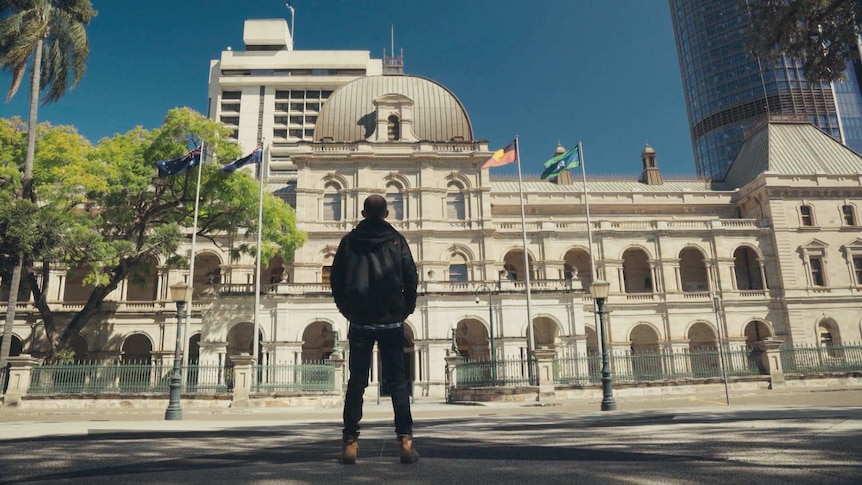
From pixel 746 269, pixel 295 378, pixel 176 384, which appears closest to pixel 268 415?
pixel 176 384

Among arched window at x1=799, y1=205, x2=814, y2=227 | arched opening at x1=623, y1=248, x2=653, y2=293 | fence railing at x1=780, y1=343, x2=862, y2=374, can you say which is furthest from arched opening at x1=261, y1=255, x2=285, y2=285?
arched window at x1=799, y1=205, x2=814, y2=227

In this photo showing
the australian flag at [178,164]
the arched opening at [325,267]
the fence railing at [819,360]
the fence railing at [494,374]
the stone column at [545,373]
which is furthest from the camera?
the arched opening at [325,267]

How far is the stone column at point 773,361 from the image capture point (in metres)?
23.3

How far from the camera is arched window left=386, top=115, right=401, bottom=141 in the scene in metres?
39.7

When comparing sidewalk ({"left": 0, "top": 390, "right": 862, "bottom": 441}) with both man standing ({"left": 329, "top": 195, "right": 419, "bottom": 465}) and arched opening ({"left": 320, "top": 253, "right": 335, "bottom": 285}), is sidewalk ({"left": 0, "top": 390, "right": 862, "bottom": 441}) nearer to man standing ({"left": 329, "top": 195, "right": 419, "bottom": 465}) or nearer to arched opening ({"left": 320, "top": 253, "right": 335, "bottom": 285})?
man standing ({"left": 329, "top": 195, "right": 419, "bottom": 465})

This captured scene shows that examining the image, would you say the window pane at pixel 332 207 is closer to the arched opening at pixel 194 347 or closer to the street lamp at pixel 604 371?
the arched opening at pixel 194 347

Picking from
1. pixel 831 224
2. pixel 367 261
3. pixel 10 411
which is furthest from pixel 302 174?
pixel 831 224

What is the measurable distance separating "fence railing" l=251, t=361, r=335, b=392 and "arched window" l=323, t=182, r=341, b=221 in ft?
53.2

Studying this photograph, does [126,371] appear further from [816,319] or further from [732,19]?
[732,19]

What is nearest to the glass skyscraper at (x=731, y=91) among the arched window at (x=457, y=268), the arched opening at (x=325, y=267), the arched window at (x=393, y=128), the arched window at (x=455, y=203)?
the arched window at (x=455, y=203)

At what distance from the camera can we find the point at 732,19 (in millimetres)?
100188

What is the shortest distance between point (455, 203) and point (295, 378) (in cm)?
1913

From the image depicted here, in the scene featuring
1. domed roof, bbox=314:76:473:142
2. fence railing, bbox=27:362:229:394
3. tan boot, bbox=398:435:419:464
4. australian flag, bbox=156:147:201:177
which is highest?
domed roof, bbox=314:76:473:142

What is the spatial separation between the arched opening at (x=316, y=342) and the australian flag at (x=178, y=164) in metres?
12.4
